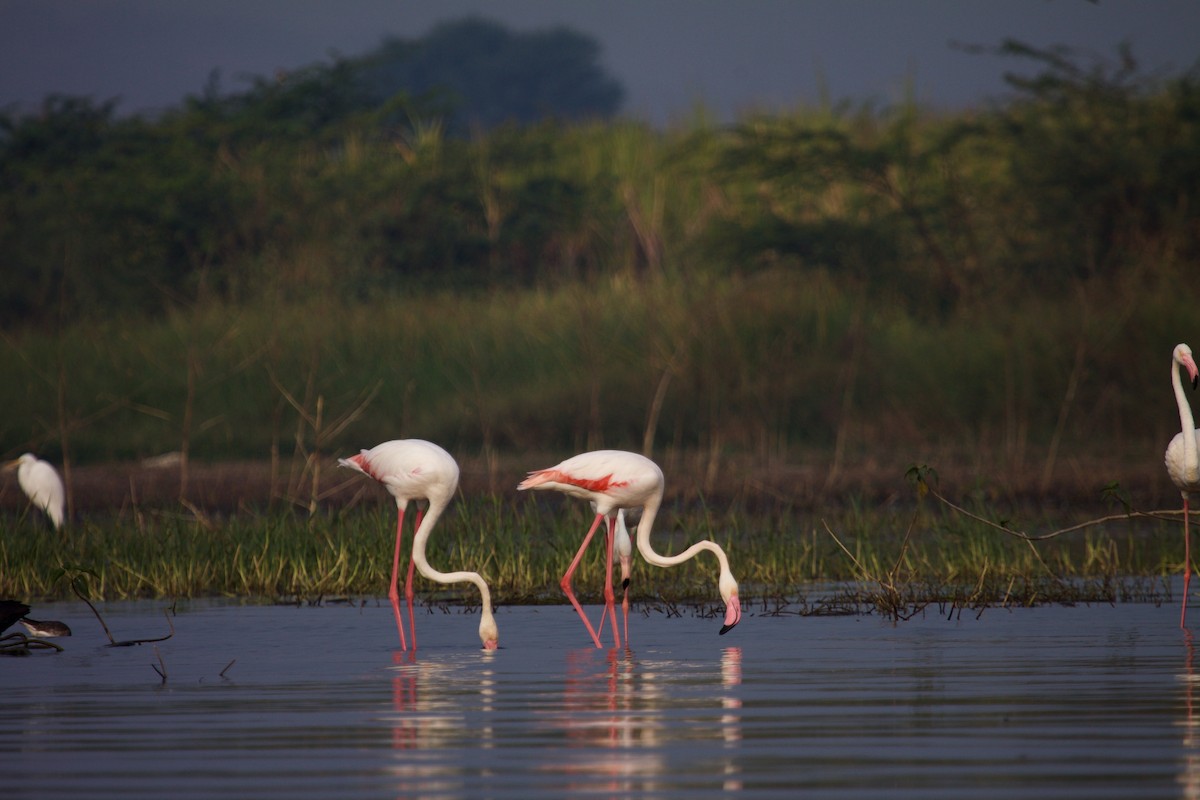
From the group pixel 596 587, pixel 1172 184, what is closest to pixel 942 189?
pixel 1172 184

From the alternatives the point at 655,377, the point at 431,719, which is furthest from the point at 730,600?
the point at 655,377

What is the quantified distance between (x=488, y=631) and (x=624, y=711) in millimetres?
1856

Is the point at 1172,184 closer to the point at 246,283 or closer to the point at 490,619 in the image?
the point at 246,283

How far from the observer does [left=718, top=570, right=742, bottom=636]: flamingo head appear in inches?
310

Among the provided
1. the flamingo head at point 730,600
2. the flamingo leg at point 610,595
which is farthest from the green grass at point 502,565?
the flamingo head at point 730,600

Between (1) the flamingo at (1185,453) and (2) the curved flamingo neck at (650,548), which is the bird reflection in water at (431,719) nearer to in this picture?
(2) the curved flamingo neck at (650,548)

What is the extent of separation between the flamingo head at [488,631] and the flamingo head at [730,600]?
0.98m

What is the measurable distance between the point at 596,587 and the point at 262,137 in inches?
973

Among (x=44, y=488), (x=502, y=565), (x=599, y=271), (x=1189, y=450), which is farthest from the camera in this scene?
(x=599, y=271)

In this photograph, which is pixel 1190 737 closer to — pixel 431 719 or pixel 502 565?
pixel 431 719

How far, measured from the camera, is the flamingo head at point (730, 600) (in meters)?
7.88

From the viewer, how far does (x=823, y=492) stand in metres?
15.7

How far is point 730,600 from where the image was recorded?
7.95 metres

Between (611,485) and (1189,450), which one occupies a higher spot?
(1189,450)
